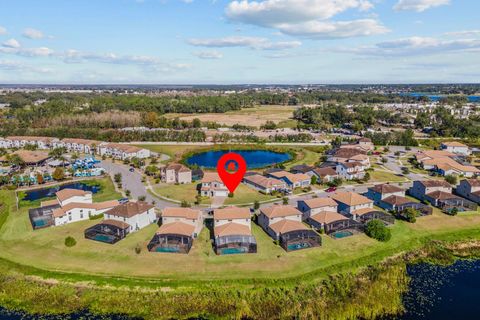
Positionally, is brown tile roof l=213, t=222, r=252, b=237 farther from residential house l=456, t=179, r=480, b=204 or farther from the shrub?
residential house l=456, t=179, r=480, b=204

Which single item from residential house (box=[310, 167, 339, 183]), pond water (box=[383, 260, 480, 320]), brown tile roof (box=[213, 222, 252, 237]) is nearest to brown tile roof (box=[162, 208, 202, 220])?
brown tile roof (box=[213, 222, 252, 237])

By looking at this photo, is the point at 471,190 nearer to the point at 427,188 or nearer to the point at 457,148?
the point at 427,188

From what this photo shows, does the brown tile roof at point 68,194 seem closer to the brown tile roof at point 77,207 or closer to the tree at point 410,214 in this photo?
the brown tile roof at point 77,207

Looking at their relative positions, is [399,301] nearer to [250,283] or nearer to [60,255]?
[250,283]

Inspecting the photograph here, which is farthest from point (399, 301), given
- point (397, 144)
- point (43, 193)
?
point (397, 144)

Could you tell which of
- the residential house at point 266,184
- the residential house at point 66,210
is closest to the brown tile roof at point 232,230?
the residential house at point 266,184

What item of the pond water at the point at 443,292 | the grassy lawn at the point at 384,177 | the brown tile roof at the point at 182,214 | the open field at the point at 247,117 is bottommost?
the pond water at the point at 443,292
